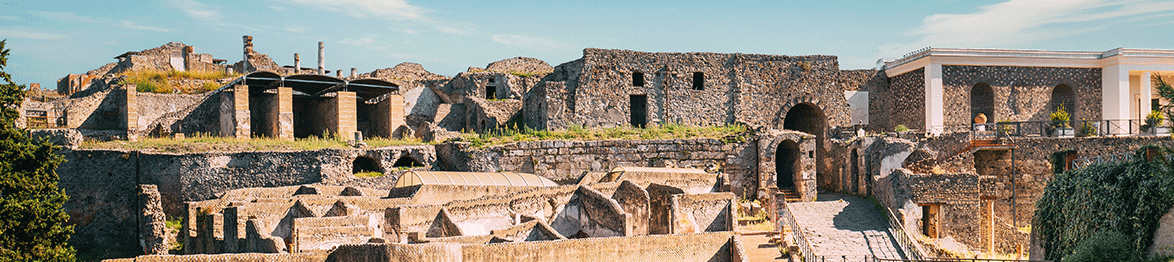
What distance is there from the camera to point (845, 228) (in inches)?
988

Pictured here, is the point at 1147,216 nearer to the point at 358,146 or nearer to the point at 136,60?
the point at 358,146

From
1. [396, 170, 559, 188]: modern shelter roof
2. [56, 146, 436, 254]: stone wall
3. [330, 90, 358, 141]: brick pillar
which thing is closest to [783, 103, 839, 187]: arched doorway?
[396, 170, 559, 188]: modern shelter roof

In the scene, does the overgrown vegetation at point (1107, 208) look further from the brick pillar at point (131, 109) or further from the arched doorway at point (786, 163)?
the brick pillar at point (131, 109)

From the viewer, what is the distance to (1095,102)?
3397 centimetres

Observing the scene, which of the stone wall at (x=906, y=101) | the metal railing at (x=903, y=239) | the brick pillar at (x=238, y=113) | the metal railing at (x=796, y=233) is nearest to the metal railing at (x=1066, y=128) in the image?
the stone wall at (x=906, y=101)

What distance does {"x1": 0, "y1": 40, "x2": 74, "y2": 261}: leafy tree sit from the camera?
18.0 metres

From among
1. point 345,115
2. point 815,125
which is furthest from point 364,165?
point 815,125

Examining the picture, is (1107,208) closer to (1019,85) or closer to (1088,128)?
(1088,128)

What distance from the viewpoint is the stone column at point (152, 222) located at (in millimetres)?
21641

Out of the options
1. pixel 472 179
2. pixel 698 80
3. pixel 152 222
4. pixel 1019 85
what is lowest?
pixel 152 222

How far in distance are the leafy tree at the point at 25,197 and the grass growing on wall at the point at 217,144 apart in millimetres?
6139

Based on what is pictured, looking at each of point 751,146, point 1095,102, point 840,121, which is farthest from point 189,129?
point 1095,102

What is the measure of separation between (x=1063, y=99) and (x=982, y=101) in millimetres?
2974

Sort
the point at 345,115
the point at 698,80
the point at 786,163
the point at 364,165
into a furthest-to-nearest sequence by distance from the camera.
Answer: the point at 698,80 < the point at 786,163 < the point at 345,115 < the point at 364,165
